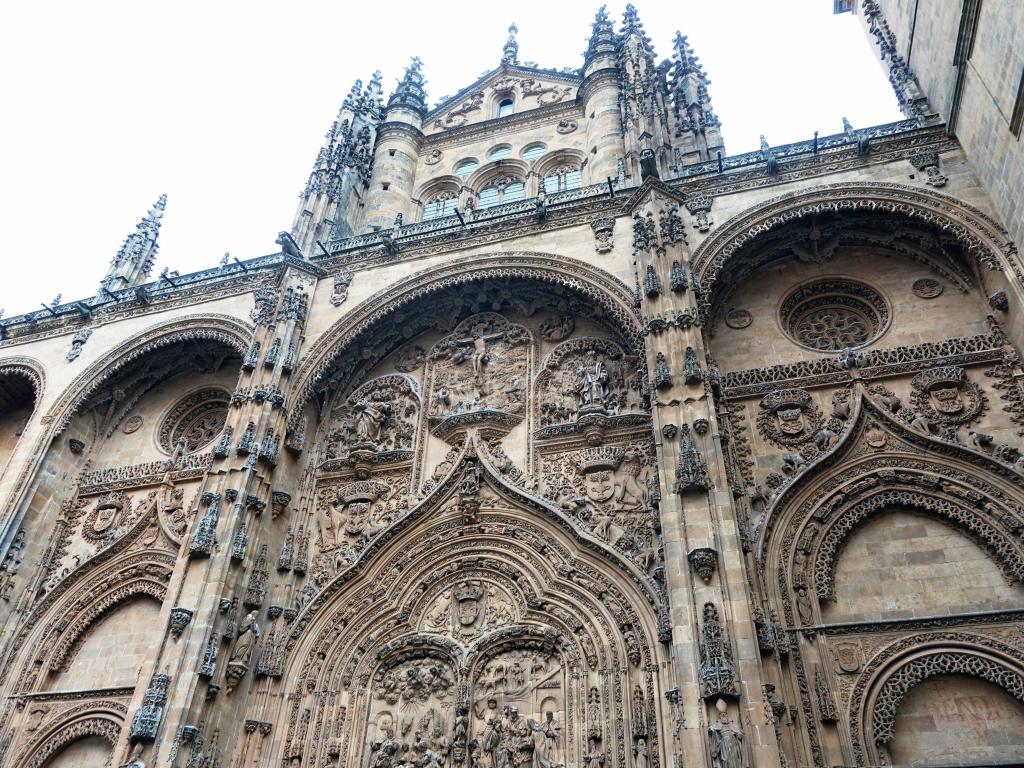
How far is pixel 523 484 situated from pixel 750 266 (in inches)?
221

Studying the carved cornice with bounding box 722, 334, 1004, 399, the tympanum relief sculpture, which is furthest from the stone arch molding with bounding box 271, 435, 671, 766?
the carved cornice with bounding box 722, 334, 1004, 399

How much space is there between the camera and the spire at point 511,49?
23594 millimetres

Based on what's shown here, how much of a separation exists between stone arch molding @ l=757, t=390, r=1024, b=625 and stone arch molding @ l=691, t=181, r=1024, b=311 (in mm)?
3004

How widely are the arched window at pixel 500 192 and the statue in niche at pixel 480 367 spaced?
5.34m

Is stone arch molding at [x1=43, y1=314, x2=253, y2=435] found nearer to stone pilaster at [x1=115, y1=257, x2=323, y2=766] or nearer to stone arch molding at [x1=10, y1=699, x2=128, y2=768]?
stone pilaster at [x1=115, y1=257, x2=323, y2=766]

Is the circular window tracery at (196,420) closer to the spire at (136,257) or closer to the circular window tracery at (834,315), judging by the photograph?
the spire at (136,257)

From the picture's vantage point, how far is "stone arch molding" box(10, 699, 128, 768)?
12930mm

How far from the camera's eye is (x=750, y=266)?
1370 cm

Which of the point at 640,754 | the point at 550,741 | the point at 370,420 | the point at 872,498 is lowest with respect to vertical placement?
the point at 640,754

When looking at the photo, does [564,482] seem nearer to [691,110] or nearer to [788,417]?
[788,417]

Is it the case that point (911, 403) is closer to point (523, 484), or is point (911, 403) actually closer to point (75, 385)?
point (523, 484)

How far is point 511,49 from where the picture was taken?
963 inches

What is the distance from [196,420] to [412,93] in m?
11.7

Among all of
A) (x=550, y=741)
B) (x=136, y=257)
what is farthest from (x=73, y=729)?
(x=136, y=257)
